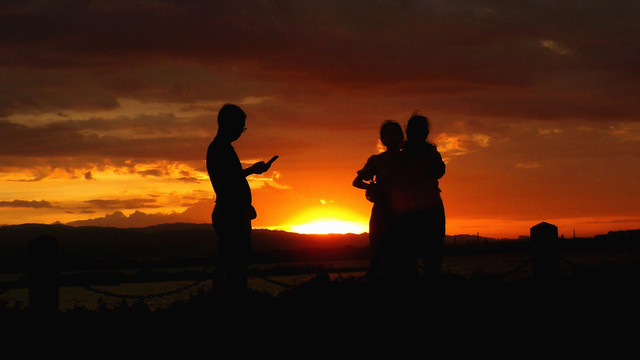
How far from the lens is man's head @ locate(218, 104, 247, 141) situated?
9.63 m

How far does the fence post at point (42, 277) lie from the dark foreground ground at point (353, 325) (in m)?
0.18

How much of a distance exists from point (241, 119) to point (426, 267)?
132 inches

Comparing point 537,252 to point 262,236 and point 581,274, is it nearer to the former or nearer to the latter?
point 581,274

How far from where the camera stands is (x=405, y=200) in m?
9.98

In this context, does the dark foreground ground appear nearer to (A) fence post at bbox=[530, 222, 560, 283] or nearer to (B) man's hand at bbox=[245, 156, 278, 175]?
(A) fence post at bbox=[530, 222, 560, 283]

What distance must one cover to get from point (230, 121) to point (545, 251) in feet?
23.5

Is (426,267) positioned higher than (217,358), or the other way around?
(426,267)

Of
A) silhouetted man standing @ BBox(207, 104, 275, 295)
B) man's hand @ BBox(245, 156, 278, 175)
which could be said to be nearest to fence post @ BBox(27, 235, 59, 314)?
silhouetted man standing @ BBox(207, 104, 275, 295)

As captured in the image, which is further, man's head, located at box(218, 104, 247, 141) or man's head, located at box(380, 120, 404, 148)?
man's head, located at box(380, 120, 404, 148)

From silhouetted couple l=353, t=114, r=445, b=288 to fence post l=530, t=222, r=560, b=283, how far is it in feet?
13.1

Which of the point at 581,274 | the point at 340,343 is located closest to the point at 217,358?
the point at 340,343

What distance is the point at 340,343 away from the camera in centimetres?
931

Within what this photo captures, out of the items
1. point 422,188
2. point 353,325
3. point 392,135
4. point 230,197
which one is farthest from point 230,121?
point 353,325

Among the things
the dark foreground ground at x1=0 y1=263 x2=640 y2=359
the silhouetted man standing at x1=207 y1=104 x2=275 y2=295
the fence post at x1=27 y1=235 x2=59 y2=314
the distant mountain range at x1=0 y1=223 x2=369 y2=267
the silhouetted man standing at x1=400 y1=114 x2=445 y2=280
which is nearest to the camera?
the dark foreground ground at x1=0 y1=263 x2=640 y2=359
